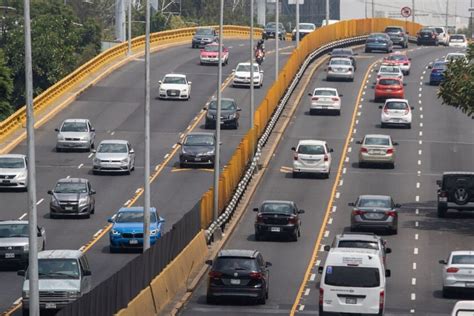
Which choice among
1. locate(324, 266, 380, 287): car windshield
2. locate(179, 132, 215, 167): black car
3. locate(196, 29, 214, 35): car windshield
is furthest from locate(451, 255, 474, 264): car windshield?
locate(196, 29, 214, 35): car windshield

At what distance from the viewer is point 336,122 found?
7969 centimetres

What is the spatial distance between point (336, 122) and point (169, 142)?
11.6 m

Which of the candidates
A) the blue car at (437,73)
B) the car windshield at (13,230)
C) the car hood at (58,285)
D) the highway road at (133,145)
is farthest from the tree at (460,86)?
the blue car at (437,73)

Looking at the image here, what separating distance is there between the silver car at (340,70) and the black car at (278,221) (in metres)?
43.2

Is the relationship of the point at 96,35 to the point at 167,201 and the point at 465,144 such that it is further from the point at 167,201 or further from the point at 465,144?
the point at 167,201

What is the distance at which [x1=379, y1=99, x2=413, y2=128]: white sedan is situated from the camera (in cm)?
7744

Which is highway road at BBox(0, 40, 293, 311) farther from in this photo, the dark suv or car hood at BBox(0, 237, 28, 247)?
the dark suv

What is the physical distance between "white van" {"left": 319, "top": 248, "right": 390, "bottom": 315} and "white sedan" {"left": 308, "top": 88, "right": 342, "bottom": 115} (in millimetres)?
44880

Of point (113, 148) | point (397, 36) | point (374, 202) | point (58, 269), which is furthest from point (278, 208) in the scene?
point (397, 36)

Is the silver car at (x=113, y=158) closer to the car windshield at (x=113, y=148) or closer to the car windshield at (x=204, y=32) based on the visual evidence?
the car windshield at (x=113, y=148)

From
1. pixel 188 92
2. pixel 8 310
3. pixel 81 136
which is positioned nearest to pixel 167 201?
pixel 81 136

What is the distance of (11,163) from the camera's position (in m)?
59.4

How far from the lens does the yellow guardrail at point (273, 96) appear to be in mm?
54281

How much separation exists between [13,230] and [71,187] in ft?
30.0
